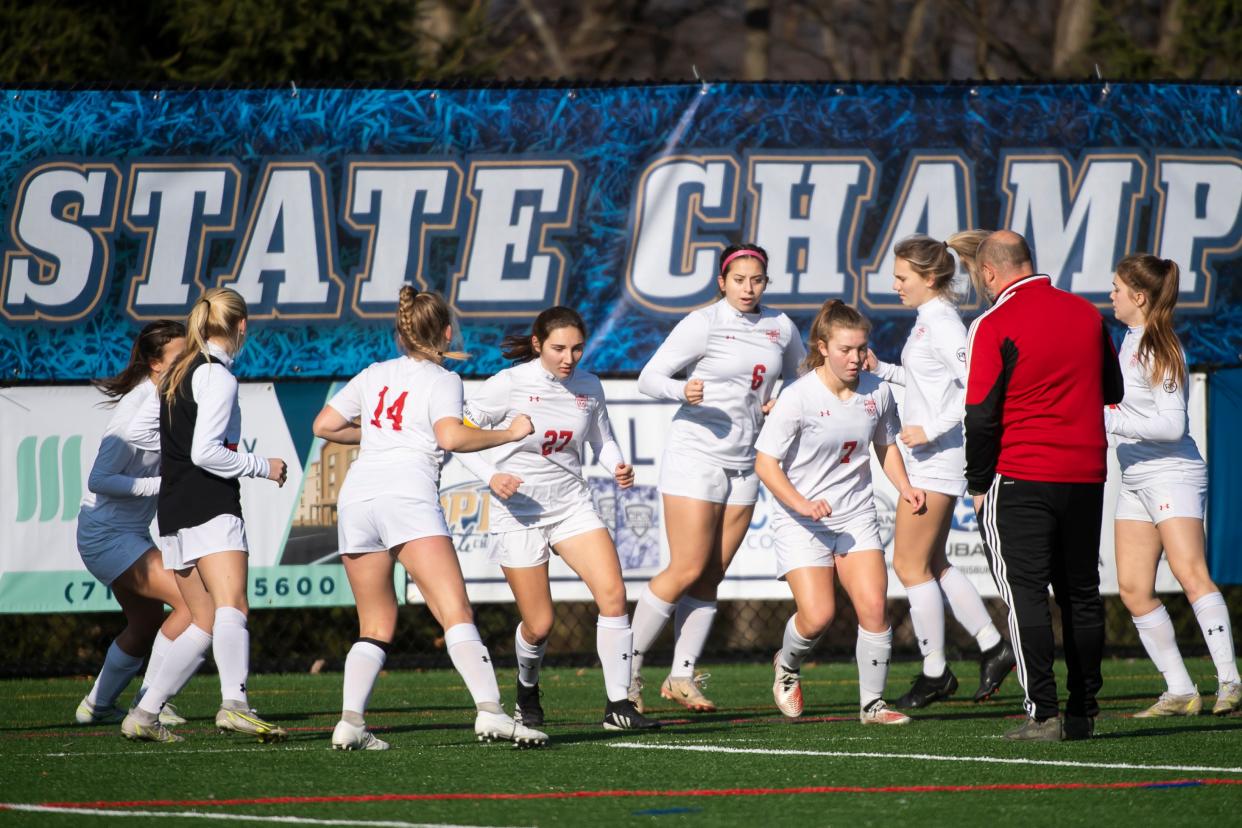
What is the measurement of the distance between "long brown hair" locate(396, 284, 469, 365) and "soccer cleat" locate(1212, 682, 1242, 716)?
13.8 ft

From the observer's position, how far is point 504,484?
285 inches

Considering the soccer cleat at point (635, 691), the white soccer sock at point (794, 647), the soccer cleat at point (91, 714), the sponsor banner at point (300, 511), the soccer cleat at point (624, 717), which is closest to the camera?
the soccer cleat at point (624, 717)

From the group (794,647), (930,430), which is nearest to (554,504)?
(794,647)

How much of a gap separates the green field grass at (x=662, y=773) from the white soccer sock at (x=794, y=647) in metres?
0.29

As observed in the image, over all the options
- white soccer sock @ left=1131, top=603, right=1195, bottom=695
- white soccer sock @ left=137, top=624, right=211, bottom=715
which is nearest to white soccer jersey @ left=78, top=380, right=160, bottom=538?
white soccer sock @ left=137, top=624, right=211, bottom=715

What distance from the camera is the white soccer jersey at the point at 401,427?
6727 millimetres

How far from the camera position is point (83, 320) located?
1142cm

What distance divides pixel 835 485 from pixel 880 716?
112 cm

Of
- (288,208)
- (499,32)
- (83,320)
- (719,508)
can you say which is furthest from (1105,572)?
(499,32)

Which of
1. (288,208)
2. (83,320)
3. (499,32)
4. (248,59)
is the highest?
(499,32)

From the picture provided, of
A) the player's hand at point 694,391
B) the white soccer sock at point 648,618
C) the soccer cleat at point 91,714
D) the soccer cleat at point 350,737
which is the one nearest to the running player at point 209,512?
the soccer cleat at point 350,737

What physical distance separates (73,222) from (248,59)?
260 centimetres

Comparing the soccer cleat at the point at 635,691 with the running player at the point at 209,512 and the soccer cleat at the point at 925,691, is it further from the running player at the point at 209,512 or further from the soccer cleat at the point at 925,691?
the running player at the point at 209,512

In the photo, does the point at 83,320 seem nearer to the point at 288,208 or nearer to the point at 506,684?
the point at 288,208
